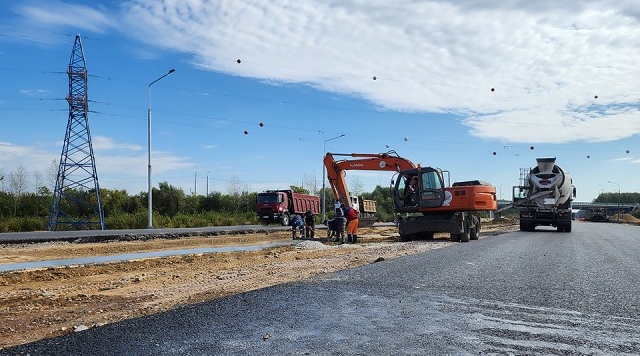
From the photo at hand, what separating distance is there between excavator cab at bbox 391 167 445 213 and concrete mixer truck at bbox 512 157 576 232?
481 inches

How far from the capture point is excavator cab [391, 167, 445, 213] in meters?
22.4

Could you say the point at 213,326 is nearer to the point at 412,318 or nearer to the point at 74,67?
the point at 412,318

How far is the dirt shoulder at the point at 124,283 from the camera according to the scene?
7707 millimetres

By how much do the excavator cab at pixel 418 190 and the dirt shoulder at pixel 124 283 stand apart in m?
3.59

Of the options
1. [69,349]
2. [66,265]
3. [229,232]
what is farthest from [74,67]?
[69,349]

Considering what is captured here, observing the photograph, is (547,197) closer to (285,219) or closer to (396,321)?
(285,219)

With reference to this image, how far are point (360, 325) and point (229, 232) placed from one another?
27.3 meters

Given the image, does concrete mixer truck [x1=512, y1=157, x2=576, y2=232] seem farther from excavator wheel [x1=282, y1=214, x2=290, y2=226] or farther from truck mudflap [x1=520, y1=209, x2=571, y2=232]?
excavator wheel [x1=282, y1=214, x2=290, y2=226]

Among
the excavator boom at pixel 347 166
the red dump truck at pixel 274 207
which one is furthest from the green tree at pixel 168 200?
the excavator boom at pixel 347 166

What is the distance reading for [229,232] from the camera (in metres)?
32.8

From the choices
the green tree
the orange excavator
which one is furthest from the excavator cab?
the green tree

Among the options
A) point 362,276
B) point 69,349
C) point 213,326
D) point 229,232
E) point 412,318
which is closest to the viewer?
point 69,349

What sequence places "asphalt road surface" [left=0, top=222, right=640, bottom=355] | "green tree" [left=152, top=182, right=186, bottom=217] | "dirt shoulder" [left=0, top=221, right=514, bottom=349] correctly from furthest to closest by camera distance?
"green tree" [left=152, top=182, right=186, bottom=217] < "dirt shoulder" [left=0, top=221, right=514, bottom=349] < "asphalt road surface" [left=0, top=222, right=640, bottom=355]

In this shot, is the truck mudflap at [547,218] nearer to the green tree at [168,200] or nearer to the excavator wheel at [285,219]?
the excavator wheel at [285,219]
